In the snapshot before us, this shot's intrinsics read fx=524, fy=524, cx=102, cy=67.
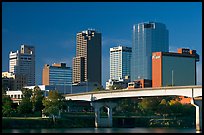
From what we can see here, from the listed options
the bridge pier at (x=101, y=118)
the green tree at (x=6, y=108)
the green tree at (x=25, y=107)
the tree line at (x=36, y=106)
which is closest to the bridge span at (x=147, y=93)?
the bridge pier at (x=101, y=118)

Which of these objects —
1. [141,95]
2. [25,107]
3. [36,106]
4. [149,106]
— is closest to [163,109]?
[149,106]

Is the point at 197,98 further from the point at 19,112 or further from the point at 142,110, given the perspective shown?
the point at 142,110

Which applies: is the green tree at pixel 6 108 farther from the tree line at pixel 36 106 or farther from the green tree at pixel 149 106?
the green tree at pixel 149 106

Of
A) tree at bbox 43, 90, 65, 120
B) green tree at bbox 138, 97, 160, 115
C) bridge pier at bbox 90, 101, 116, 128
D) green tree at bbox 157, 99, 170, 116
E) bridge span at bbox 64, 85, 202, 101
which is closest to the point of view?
bridge span at bbox 64, 85, 202, 101

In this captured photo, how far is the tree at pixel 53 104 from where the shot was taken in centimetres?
10069

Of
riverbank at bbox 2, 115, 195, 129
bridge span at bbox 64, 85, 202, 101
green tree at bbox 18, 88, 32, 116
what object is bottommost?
riverbank at bbox 2, 115, 195, 129

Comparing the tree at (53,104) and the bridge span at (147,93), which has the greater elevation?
the bridge span at (147,93)

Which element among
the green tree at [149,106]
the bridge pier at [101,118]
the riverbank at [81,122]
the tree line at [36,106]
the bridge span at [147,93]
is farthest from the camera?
the green tree at [149,106]

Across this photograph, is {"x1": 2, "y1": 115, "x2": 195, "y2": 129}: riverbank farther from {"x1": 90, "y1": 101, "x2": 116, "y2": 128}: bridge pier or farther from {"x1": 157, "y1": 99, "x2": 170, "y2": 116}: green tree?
{"x1": 157, "y1": 99, "x2": 170, "y2": 116}: green tree

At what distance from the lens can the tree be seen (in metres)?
101

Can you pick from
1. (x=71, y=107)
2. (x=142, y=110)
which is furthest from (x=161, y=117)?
(x=71, y=107)

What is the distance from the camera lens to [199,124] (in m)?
88.0

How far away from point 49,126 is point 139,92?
710 inches

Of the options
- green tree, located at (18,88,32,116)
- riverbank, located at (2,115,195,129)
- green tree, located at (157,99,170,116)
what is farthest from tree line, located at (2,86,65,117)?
green tree, located at (157,99,170,116)
